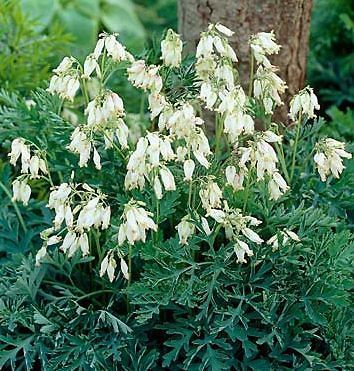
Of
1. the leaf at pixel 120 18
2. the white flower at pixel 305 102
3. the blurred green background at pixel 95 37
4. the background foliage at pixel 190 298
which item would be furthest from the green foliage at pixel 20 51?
the leaf at pixel 120 18

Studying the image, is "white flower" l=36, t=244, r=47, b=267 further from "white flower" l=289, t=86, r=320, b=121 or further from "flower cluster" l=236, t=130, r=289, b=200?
"white flower" l=289, t=86, r=320, b=121

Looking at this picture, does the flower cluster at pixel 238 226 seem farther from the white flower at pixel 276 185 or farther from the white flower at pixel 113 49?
the white flower at pixel 113 49

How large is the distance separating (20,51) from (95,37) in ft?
5.63

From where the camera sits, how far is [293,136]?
249 centimetres

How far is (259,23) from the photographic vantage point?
2695 millimetres

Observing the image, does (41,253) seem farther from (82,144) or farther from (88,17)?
(88,17)

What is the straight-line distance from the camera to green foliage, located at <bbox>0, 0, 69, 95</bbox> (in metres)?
2.98

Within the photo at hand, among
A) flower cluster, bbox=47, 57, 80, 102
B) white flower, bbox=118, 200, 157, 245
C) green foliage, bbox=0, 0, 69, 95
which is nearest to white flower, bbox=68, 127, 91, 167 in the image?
flower cluster, bbox=47, 57, 80, 102

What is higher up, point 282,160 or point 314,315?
point 282,160

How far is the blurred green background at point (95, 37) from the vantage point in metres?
3.02

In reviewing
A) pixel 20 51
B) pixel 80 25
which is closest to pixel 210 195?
pixel 20 51

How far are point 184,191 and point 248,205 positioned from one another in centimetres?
18

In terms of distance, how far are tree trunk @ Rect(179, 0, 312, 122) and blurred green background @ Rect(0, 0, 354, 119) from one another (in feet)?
0.69

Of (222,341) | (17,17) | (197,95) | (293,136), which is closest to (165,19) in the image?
(17,17)
